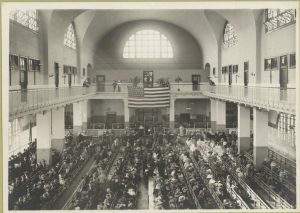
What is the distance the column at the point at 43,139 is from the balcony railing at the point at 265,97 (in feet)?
38.3

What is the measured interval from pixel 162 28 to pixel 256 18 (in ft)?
63.4

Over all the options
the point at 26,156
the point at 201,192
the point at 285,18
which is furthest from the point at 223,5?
the point at 26,156

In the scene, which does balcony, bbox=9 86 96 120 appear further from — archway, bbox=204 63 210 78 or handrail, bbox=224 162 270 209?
archway, bbox=204 63 210 78

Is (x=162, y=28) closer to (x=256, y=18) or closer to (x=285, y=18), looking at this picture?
(x=256, y=18)

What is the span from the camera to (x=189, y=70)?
42.0m

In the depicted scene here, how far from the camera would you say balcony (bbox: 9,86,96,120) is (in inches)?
573

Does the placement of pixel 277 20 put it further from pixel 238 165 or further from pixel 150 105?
pixel 150 105

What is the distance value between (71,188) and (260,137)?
11.4 meters

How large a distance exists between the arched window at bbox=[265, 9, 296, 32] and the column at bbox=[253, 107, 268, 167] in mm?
5079

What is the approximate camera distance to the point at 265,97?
19328 millimetres

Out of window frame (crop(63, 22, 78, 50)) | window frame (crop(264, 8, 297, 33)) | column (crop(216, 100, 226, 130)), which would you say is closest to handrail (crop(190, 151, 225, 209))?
window frame (crop(264, 8, 297, 33))

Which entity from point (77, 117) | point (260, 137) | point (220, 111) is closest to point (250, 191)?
point (260, 137)

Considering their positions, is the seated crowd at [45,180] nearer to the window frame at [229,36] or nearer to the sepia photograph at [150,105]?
the sepia photograph at [150,105]

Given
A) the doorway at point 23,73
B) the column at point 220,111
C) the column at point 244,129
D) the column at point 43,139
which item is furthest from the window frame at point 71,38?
the column at point 244,129
